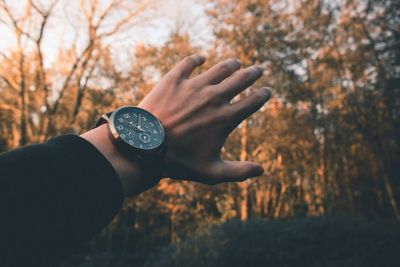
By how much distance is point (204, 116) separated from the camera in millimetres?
1462

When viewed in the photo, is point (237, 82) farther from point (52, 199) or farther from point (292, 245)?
point (292, 245)

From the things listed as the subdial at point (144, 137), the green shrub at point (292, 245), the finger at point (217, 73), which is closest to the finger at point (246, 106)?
the finger at point (217, 73)

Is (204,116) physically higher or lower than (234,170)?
higher

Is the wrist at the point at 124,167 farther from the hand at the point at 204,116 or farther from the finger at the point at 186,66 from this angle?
the finger at the point at 186,66

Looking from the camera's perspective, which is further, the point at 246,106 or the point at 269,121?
the point at 269,121

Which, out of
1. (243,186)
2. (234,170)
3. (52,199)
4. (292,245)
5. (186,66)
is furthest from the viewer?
(243,186)

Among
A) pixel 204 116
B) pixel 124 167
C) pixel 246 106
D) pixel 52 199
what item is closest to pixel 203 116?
pixel 204 116

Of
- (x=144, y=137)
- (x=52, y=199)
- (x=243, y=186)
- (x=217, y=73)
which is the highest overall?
(x=243, y=186)

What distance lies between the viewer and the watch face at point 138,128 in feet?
4.25

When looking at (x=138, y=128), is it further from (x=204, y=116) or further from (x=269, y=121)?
(x=269, y=121)

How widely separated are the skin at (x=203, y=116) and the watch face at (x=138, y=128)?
0.25 feet

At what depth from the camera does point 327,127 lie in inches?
802

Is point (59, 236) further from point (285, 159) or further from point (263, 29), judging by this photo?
point (285, 159)

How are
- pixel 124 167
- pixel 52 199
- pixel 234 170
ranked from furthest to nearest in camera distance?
1. pixel 234 170
2. pixel 124 167
3. pixel 52 199
